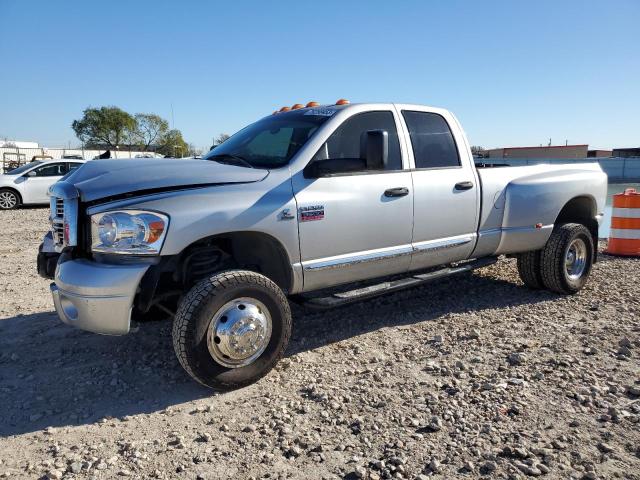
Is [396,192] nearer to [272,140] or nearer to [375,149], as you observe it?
[375,149]

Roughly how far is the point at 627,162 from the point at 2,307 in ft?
88.1

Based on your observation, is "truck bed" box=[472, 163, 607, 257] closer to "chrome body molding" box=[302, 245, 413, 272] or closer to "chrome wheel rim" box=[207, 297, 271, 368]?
"chrome body molding" box=[302, 245, 413, 272]

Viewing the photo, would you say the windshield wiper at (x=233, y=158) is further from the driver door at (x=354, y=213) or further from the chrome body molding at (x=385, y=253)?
the chrome body molding at (x=385, y=253)

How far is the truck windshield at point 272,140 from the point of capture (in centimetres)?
392

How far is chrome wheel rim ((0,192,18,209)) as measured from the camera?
548 inches

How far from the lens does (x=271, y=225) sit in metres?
3.46

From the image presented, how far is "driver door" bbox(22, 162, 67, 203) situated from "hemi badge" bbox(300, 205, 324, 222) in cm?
1298

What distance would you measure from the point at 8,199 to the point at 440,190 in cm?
1362

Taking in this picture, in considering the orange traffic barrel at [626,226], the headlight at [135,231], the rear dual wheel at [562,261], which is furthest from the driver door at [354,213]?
the orange traffic barrel at [626,226]

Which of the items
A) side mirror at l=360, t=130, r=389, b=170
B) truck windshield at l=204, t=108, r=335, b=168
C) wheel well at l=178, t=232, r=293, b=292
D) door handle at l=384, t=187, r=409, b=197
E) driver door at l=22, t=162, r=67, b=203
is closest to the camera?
wheel well at l=178, t=232, r=293, b=292

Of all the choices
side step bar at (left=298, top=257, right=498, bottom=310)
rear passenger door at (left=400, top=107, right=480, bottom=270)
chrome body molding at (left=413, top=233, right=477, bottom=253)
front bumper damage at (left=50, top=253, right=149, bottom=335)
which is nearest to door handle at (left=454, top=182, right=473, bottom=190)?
rear passenger door at (left=400, top=107, right=480, bottom=270)

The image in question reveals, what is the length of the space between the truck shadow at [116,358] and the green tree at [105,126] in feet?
216

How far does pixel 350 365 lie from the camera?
374cm

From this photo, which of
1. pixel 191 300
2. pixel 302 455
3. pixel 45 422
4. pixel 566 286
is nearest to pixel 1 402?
pixel 45 422
